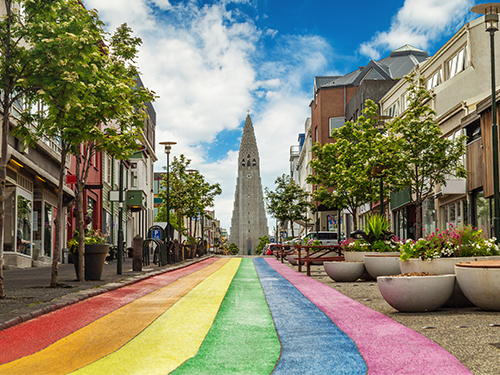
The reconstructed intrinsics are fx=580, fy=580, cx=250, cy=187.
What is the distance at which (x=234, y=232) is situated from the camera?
196250 mm

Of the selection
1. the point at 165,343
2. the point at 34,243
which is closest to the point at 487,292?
the point at 165,343

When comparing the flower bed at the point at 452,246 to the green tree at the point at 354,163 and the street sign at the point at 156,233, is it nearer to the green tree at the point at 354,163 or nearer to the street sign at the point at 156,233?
the green tree at the point at 354,163

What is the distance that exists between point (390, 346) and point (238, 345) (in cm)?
151

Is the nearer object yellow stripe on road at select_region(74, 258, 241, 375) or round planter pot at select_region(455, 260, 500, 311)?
yellow stripe on road at select_region(74, 258, 241, 375)

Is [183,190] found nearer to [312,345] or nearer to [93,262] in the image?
[93,262]

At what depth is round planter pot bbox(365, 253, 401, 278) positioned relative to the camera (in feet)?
43.9

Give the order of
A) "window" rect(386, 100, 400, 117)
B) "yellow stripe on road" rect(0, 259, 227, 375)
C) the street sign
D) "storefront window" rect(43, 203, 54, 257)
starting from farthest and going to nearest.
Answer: "window" rect(386, 100, 400, 117) → the street sign → "storefront window" rect(43, 203, 54, 257) → "yellow stripe on road" rect(0, 259, 227, 375)

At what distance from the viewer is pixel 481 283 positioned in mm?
7379

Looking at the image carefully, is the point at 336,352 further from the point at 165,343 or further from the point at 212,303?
the point at 212,303

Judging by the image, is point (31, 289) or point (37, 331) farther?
point (31, 289)

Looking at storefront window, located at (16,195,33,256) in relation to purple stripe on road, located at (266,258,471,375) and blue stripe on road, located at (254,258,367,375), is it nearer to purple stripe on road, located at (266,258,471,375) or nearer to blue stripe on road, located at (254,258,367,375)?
blue stripe on road, located at (254,258,367,375)

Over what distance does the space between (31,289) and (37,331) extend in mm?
5411

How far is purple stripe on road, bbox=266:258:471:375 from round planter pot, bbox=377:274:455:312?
1.17 feet

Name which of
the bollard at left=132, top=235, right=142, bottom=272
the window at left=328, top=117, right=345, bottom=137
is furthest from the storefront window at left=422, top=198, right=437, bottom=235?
the window at left=328, top=117, right=345, bottom=137
